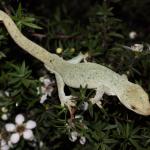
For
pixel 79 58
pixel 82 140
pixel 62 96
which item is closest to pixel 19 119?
pixel 62 96

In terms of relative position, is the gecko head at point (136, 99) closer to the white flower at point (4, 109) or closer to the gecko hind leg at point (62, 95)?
the gecko hind leg at point (62, 95)

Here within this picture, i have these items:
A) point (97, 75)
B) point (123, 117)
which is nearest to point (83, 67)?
point (97, 75)

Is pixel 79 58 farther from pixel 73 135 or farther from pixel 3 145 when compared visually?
pixel 3 145

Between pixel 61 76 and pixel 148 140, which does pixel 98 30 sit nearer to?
pixel 61 76

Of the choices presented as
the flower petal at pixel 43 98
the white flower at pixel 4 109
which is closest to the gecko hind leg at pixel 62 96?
the flower petal at pixel 43 98

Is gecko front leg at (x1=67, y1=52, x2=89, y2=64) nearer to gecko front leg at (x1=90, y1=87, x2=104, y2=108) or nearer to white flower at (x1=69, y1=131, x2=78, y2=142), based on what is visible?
gecko front leg at (x1=90, y1=87, x2=104, y2=108)
